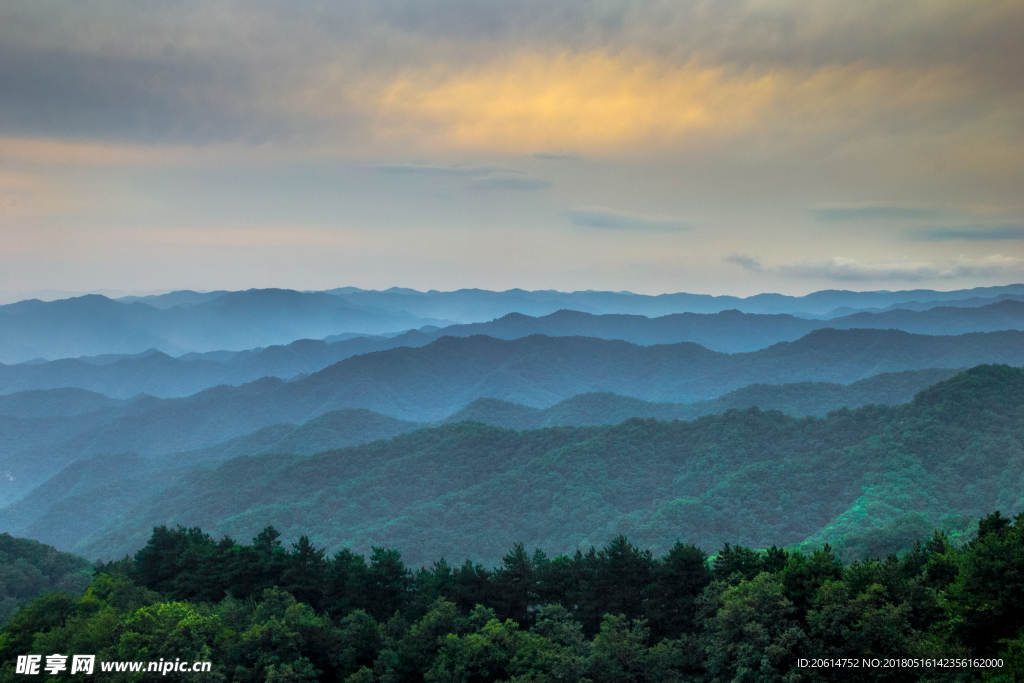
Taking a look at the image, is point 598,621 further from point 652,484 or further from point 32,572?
point 652,484

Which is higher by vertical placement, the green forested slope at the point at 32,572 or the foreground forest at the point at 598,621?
the foreground forest at the point at 598,621

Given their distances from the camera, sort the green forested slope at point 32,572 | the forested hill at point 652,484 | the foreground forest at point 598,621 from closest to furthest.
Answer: the foreground forest at point 598,621 < the green forested slope at point 32,572 < the forested hill at point 652,484

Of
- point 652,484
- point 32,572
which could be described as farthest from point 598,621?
point 652,484

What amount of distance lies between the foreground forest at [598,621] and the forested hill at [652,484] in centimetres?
7029

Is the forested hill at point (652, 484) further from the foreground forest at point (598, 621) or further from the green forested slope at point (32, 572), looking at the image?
the foreground forest at point (598, 621)

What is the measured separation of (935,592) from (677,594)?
1672cm

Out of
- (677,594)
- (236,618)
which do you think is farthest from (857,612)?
(236,618)

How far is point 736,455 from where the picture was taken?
16375 cm

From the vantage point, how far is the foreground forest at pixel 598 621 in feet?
106

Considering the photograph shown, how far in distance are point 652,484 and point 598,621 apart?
119235 millimetres

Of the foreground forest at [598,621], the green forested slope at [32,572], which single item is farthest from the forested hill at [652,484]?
the foreground forest at [598,621]

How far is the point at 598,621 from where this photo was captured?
48531mm

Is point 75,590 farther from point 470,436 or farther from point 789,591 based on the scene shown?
point 470,436

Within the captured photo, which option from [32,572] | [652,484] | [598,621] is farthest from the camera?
[652,484]
